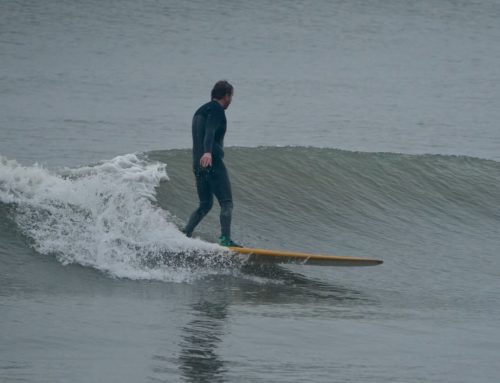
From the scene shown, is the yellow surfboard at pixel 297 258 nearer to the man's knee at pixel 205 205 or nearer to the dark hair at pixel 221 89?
the man's knee at pixel 205 205

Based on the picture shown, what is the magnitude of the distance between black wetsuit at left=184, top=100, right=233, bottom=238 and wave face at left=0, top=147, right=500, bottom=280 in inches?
16.6

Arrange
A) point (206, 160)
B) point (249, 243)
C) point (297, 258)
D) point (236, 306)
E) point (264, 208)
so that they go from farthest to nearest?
point (264, 208) → point (249, 243) → point (297, 258) → point (206, 160) → point (236, 306)

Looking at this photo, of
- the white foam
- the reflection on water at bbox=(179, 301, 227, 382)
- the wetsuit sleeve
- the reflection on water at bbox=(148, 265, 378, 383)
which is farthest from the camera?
the white foam

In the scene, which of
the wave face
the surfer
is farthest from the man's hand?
the wave face

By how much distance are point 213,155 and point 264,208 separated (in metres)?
3.47

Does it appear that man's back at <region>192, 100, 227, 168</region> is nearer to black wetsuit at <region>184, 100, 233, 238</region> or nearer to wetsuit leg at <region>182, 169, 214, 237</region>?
black wetsuit at <region>184, 100, 233, 238</region>

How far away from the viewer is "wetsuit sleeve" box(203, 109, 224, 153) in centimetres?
896

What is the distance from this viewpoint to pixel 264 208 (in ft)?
41.3

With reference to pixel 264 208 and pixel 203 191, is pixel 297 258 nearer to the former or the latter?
pixel 203 191

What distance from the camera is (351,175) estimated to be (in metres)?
14.8

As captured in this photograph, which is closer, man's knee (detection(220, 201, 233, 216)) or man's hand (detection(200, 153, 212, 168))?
man's hand (detection(200, 153, 212, 168))

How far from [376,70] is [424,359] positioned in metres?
36.6

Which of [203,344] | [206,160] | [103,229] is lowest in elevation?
[203,344]

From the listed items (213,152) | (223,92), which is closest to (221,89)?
(223,92)
